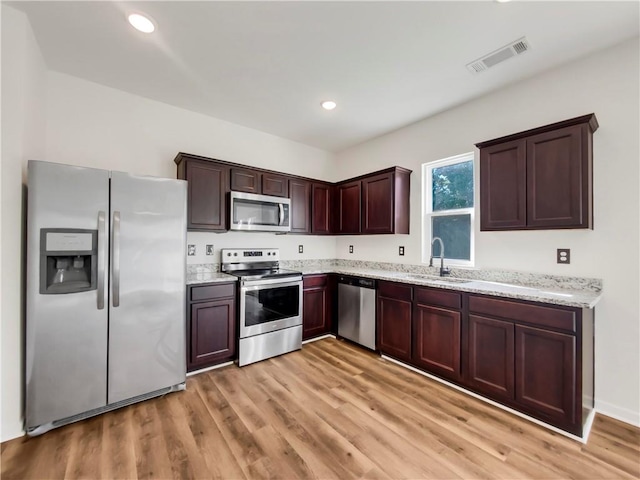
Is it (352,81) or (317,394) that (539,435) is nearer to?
(317,394)

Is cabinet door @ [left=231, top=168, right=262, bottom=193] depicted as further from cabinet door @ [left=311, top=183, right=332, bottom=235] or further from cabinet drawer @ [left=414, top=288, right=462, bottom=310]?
cabinet drawer @ [left=414, top=288, right=462, bottom=310]

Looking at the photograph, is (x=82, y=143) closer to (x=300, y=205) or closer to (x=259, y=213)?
(x=259, y=213)

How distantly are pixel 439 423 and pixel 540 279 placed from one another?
5.00 feet

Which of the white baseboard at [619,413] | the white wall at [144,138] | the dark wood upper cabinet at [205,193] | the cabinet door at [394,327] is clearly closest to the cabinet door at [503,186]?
the cabinet door at [394,327]

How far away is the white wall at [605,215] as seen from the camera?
6.81 ft

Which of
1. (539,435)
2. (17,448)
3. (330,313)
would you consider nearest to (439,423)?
(539,435)

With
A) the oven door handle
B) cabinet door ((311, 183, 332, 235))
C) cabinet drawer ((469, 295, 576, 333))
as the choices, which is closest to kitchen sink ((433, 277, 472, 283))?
cabinet drawer ((469, 295, 576, 333))

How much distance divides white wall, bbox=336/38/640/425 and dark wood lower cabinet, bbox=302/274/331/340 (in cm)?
198

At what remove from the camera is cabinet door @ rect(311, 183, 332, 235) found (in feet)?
13.2

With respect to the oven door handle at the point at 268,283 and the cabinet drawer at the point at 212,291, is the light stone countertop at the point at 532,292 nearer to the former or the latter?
the oven door handle at the point at 268,283

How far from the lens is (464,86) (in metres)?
2.71

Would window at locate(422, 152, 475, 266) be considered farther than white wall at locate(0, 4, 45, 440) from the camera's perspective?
Yes

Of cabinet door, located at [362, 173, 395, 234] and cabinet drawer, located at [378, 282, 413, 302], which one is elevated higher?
cabinet door, located at [362, 173, 395, 234]

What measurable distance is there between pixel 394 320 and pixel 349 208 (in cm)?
172
